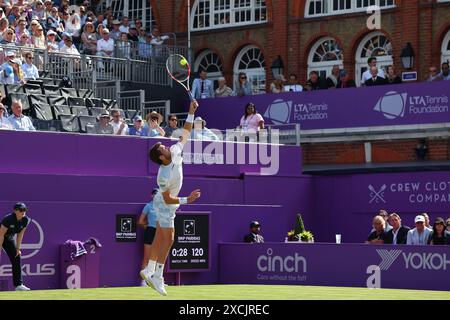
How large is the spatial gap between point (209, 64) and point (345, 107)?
8.00 m

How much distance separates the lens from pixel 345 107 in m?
29.4

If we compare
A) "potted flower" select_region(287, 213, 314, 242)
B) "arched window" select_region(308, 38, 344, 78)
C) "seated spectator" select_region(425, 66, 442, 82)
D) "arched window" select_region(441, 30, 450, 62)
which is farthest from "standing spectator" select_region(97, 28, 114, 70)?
"arched window" select_region(441, 30, 450, 62)

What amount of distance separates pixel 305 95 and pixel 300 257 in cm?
754

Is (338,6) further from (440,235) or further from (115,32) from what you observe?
(440,235)

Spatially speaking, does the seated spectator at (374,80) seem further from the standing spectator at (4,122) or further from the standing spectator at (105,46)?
the standing spectator at (4,122)

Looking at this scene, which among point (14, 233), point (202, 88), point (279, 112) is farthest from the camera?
point (202, 88)

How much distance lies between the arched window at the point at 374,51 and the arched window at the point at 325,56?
1.97 ft

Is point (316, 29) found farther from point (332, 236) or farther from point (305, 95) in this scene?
point (332, 236)

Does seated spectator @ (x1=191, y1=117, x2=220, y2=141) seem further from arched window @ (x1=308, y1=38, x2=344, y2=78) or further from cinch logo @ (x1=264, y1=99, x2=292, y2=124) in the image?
arched window @ (x1=308, y1=38, x2=344, y2=78)

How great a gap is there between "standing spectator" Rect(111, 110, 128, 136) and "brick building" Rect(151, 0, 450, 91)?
353 inches

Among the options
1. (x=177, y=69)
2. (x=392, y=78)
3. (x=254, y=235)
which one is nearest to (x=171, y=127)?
(x=254, y=235)

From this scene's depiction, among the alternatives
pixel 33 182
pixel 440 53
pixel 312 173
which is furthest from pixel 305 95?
pixel 33 182

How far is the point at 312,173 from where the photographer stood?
2992 centimetres

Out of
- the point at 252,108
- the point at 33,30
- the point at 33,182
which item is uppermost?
the point at 33,30
